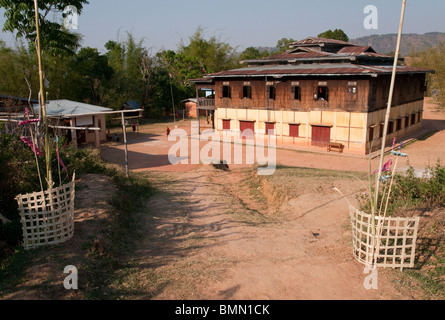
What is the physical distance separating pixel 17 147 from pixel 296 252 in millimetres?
8548

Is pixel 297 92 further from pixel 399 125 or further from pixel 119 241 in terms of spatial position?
pixel 119 241

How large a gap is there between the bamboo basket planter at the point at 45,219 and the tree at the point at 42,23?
19.2 meters

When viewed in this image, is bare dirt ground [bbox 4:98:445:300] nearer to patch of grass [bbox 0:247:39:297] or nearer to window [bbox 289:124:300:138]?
patch of grass [bbox 0:247:39:297]

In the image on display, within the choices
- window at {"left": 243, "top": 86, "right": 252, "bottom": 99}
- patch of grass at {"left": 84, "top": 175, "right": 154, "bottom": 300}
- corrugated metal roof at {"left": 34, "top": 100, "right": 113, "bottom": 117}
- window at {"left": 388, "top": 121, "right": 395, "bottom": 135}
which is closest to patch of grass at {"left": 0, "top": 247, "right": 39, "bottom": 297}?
patch of grass at {"left": 84, "top": 175, "right": 154, "bottom": 300}

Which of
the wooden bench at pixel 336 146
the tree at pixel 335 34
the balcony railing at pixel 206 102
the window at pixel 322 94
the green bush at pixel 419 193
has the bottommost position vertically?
the wooden bench at pixel 336 146

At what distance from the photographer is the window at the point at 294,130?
89.5 feet

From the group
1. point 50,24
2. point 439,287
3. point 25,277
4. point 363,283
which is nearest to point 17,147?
point 25,277

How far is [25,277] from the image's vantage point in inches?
262

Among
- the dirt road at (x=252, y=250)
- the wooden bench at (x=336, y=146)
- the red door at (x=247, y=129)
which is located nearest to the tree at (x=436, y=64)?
the wooden bench at (x=336, y=146)

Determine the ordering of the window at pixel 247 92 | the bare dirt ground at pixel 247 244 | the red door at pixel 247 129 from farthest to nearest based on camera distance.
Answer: the red door at pixel 247 129 → the window at pixel 247 92 → the bare dirt ground at pixel 247 244

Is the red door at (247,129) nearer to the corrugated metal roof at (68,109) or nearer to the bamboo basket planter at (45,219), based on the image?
the corrugated metal roof at (68,109)

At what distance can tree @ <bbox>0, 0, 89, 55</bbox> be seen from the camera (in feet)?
75.1

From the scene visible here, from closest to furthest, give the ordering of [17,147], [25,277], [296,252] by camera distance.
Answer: [25,277] < [296,252] < [17,147]
